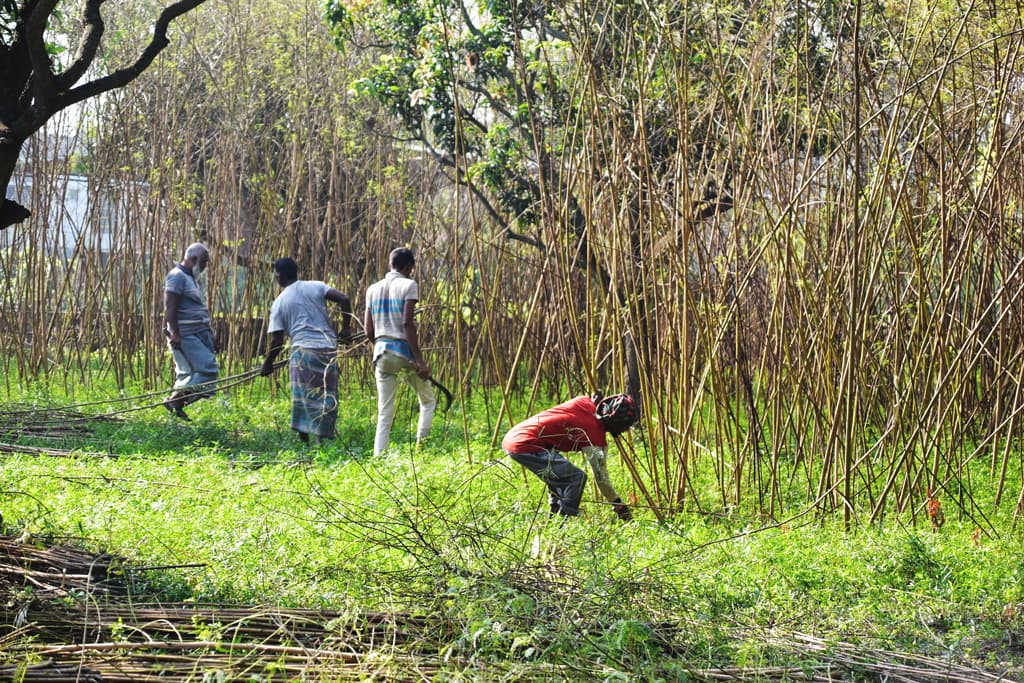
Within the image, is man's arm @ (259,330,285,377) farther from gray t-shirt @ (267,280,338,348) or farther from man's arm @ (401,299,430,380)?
man's arm @ (401,299,430,380)

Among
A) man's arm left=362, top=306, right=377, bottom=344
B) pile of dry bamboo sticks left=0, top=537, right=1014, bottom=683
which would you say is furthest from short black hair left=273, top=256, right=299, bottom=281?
pile of dry bamboo sticks left=0, top=537, right=1014, bottom=683

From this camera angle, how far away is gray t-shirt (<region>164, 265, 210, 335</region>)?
7141 mm

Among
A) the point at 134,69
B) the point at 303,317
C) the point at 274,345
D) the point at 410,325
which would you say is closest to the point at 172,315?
the point at 274,345

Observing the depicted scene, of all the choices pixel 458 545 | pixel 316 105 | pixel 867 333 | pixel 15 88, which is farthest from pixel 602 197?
pixel 316 105

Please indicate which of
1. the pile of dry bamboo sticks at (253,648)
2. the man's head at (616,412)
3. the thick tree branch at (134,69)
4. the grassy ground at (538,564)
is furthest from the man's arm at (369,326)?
the pile of dry bamboo sticks at (253,648)

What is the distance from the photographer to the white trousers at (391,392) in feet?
19.5

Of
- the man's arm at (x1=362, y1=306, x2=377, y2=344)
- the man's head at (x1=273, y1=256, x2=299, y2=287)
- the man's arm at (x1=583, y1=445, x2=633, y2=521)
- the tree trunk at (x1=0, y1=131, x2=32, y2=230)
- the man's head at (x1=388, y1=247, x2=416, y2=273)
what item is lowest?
the man's arm at (x1=583, y1=445, x2=633, y2=521)

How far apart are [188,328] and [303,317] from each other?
120 centimetres

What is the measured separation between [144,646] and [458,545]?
0.88m

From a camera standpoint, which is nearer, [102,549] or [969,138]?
[102,549]

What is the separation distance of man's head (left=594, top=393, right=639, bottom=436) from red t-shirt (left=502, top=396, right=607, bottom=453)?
3 cm

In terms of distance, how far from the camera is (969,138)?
433cm

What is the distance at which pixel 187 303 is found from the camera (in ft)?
23.7

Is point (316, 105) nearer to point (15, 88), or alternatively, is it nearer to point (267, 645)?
point (15, 88)
